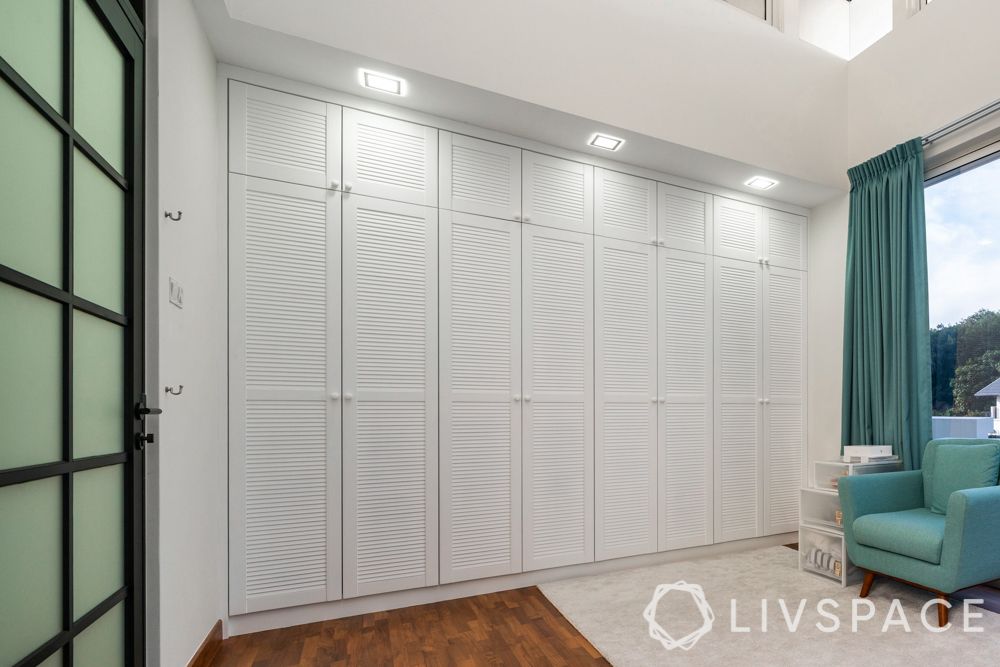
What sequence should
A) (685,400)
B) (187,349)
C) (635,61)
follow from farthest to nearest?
(685,400), (635,61), (187,349)

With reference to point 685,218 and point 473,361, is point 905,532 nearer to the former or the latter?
point 685,218

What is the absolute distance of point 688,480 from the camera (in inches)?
141

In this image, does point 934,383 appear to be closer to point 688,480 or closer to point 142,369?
point 688,480

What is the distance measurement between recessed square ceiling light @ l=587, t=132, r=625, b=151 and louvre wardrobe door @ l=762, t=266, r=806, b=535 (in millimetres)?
1593

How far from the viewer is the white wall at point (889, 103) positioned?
308 cm

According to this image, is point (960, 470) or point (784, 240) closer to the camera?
point (960, 470)

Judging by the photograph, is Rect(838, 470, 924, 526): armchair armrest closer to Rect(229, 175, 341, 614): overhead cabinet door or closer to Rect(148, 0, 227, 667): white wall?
Rect(229, 175, 341, 614): overhead cabinet door

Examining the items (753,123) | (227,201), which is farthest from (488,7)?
(753,123)

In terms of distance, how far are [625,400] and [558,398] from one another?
49 cm

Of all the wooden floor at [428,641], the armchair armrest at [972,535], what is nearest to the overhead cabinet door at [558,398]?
the wooden floor at [428,641]

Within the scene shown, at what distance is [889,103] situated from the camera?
3.56 meters

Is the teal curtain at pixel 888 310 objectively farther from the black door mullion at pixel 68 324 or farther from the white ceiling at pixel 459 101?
the black door mullion at pixel 68 324

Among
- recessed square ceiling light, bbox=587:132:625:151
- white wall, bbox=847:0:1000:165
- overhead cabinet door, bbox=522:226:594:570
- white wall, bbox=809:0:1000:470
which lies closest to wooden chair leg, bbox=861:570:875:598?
white wall, bbox=809:0:1000:470

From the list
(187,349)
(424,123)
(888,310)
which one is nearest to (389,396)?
(187,349)
